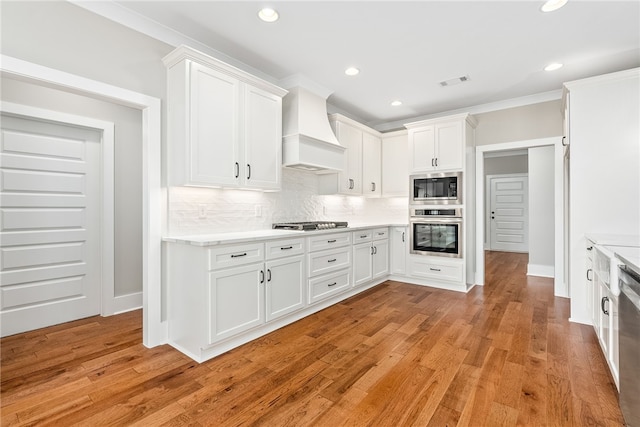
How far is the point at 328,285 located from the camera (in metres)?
3.54

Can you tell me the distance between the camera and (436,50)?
3051mm

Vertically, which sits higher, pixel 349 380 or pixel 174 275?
pixel 174 275

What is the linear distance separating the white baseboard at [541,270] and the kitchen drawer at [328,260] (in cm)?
366

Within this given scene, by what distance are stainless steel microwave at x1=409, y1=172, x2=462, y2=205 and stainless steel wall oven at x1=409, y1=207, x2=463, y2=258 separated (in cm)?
12

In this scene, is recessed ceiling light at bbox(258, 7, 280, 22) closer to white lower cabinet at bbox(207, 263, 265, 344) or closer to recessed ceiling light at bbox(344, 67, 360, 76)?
recessed ceiling light at bbox(344, 67, 360, 76)

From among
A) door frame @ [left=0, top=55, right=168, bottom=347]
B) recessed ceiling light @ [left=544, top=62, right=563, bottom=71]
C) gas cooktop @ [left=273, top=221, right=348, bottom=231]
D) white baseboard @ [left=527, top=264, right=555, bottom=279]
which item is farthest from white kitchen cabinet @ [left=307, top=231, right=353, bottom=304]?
white baseboard @ [left=527, top=264, right=555, bottom=279]

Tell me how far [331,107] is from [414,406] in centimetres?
393

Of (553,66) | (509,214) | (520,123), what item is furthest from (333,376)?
(509,214)

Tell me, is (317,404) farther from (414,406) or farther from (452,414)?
(452,414)

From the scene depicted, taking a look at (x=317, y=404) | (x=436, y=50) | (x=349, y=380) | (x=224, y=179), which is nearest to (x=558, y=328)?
(x=349, y=380)

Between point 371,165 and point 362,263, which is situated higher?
point 371,165

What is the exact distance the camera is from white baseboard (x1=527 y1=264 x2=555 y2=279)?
521 centimetres

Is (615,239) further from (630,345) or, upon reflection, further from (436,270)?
(436,270)

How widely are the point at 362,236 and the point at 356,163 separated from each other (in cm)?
115
